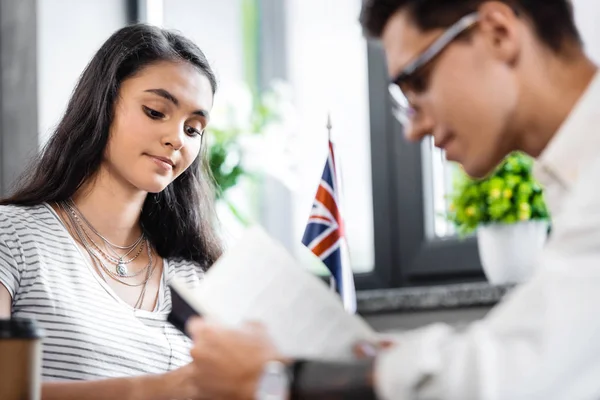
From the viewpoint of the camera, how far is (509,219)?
2.33 metres

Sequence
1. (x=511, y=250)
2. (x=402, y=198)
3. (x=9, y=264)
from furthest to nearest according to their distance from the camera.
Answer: (x=402, y=198), (x=511, y=250), (x=9, y=264)

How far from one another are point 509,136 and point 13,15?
8.60ft

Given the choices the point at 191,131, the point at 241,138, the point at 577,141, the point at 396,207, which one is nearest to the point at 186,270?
the point at 191,131

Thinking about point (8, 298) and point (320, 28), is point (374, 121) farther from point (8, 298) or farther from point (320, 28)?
point (8, 298)

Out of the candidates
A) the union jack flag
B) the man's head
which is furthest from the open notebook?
the union jack flag

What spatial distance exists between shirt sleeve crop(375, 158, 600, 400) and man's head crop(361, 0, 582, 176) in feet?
0.79

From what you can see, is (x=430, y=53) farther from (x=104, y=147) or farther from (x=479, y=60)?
(x=104, y=147)

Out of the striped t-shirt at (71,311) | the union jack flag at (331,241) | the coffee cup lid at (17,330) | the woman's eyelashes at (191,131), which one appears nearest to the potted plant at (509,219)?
the union jack flag at (331,241)

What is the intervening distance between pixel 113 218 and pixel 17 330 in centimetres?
102

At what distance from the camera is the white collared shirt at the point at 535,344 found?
95 centimetres

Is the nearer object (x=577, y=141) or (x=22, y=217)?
(x=577, y=141)

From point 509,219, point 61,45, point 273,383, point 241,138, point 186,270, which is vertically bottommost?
point 273,383

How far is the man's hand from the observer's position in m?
1.12

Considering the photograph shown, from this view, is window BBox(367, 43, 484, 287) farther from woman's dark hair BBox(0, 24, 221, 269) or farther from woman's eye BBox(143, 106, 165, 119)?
woman's eye BBox(143, 106, 165, 119)
